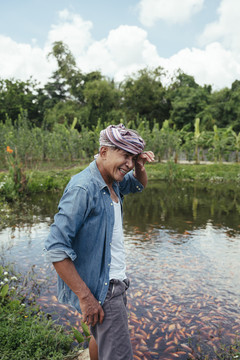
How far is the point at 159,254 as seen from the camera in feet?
20.6

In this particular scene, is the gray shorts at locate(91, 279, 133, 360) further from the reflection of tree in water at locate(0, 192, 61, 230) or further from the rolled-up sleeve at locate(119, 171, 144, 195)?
the reflection of tree in water at locate(0, 192, 61, 230)

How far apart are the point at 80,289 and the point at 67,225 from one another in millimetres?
379

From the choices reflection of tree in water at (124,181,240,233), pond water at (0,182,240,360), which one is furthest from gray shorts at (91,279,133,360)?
reflection of tree in water at (124,181,240,233)

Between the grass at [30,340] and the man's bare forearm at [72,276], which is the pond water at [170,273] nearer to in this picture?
the grass at [30,340]

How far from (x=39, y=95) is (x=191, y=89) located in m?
17.3

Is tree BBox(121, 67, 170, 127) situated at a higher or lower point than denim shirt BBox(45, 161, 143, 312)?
higher

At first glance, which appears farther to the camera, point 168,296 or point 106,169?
point 168,296

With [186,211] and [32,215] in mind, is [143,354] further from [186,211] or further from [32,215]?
[186,211]

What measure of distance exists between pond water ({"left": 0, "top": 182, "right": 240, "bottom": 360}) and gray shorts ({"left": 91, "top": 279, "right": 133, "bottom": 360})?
5.07 ft

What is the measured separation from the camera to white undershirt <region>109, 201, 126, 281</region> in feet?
7.03

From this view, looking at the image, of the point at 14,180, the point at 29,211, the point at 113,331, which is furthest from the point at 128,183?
the point at 14,180

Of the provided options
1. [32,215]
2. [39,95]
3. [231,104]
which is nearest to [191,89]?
[231,104]

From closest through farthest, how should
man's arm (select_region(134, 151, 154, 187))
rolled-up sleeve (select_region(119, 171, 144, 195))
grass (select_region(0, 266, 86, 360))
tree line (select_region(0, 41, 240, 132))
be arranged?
man's arm (select_region(134, 151, 154, 187)), rolled-up sleeve (select_region(119, 171, 144, 195)), grass (select_region(0, 266, 86, 360)), tree line (select_region(0, 41, 240, 132))

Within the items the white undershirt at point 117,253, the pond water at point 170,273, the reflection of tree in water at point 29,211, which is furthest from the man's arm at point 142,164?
the reflection of tree in water at point 29,211
